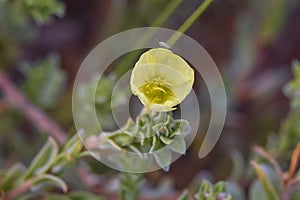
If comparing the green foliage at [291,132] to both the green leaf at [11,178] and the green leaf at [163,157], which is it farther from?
the green leaf at [11,178]

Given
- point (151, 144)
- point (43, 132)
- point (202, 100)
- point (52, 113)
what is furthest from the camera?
point (202, 100)

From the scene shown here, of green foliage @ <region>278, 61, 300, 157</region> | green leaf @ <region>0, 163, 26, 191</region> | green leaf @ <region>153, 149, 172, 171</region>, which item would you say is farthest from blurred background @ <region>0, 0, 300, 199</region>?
green leaf @ <region>153, 149, 172, 171</region>

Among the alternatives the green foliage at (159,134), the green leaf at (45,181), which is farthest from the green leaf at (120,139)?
the green leaf at (45,181)

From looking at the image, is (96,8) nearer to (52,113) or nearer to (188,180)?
(52,113)

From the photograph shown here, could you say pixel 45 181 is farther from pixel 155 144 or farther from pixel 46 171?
pixel 155 144

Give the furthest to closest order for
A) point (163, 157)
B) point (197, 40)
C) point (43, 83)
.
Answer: point (197, 40), point (43, 83), point (163, 157)

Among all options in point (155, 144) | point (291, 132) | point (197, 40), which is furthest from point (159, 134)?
point (197, 40)

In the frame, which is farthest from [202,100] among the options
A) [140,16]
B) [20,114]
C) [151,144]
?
[151,144]
